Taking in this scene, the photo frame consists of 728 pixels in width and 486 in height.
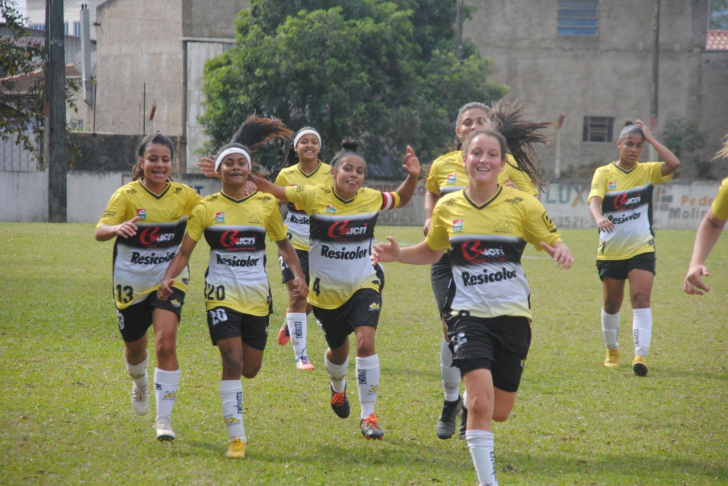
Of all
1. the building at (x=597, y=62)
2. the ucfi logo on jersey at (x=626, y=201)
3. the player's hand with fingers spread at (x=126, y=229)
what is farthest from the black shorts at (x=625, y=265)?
the building at (x=597, y=62)

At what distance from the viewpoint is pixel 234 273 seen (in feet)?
19.1

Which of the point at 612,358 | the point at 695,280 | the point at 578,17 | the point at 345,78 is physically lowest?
the point at 612,358

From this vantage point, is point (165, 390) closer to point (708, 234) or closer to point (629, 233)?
point (708, 234)

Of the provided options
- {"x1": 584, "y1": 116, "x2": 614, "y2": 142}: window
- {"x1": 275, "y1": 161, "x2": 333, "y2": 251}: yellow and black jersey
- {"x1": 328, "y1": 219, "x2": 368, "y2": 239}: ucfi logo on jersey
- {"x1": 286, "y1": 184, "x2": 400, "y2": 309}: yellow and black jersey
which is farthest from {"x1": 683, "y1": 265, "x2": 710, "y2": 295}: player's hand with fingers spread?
{"x1": 584, "y1": 116, "x2": 614, "y2": 142}: window

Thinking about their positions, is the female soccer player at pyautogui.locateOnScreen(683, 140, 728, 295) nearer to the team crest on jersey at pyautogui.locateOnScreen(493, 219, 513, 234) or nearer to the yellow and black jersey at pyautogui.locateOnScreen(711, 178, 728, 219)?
the yellow and black jersey at pyautogui.locateOnScreen(711, 178, 728, 219)

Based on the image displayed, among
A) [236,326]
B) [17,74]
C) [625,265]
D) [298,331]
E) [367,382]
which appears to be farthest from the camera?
[17,74]

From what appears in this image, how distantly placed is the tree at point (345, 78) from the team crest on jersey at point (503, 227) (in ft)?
87.0

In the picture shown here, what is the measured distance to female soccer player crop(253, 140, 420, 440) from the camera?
20.5 feet

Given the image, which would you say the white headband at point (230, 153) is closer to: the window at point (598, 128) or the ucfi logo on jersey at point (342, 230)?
the ucfi logo on jersey at point (342, 230)

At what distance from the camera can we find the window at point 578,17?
43.3m

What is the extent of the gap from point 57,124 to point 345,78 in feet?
37.5

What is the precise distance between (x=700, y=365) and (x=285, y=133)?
516 cm

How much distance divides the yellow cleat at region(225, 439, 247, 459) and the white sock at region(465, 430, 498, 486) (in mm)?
1668

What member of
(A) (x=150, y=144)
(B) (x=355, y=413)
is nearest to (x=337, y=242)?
(B) (x=355, y=413)
